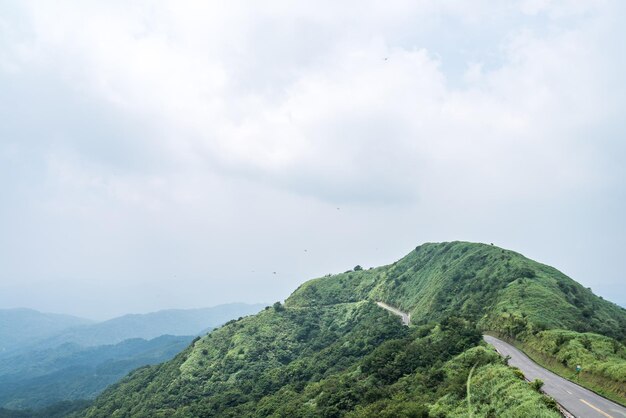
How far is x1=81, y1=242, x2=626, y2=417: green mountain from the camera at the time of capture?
4269cm

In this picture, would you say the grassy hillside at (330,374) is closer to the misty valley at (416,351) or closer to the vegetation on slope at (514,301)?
the misty valley at (416,351)

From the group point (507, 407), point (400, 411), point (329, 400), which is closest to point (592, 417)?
point (507, 407)

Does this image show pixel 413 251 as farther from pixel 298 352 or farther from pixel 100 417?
pixel 100 417

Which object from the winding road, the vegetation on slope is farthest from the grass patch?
the winding road

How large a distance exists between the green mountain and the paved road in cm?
326

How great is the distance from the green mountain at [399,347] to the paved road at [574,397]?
3265mm

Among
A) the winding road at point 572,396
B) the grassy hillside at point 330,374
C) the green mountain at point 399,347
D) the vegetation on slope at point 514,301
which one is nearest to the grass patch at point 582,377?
the vegetation on slope at point 514,301

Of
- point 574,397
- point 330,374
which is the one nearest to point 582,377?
point 574,397

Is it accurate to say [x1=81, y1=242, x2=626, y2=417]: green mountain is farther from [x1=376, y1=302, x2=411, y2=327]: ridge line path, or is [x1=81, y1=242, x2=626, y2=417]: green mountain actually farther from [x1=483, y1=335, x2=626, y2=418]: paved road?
[x1=483, y1=335, x2=626, y2=418]: paved road

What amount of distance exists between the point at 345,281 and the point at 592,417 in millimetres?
163509

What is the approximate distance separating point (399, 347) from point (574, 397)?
1125 inches

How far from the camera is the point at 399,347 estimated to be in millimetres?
66062

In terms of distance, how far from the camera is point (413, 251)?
188 meters

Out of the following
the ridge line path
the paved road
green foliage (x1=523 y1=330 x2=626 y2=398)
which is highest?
the ridge line path
